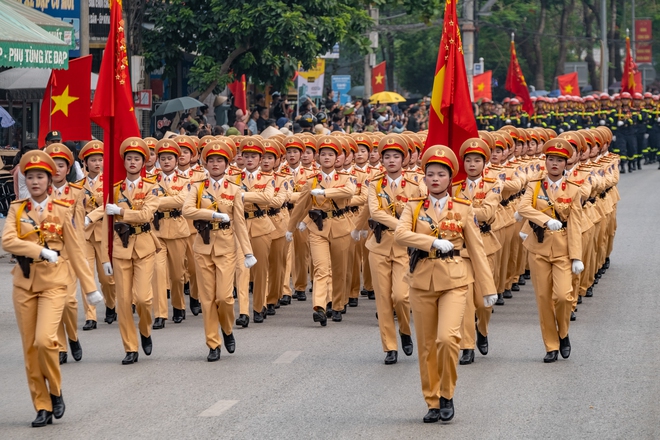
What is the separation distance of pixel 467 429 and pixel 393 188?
3904mm

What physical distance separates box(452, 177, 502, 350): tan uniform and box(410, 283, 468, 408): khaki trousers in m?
1.60

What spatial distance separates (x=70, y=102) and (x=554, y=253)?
999 cm

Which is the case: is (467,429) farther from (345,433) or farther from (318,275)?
(318,275)

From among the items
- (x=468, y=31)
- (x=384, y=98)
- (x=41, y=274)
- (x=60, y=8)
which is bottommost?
(x=41, y=274)

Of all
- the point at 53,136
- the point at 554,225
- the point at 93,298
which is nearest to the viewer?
the point at 93,298

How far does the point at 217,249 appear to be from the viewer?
12.0 metres

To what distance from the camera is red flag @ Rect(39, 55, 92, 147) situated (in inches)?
749

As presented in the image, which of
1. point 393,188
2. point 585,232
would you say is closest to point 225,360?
point 393,188

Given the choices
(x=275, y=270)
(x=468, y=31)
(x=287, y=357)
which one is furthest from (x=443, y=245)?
(x=468, y=31)

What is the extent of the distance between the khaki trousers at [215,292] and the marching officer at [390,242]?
54.0 inches

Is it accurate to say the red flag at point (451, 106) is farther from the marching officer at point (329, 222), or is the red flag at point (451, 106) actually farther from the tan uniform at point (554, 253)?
the marching officer at point (329, 222)

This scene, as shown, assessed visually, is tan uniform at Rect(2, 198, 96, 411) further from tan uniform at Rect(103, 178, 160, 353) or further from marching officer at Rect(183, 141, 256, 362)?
marching officer at Rect(183, 141, 256, 362)

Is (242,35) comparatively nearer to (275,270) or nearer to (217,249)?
(275,270)

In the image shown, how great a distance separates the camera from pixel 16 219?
30.9 ft
